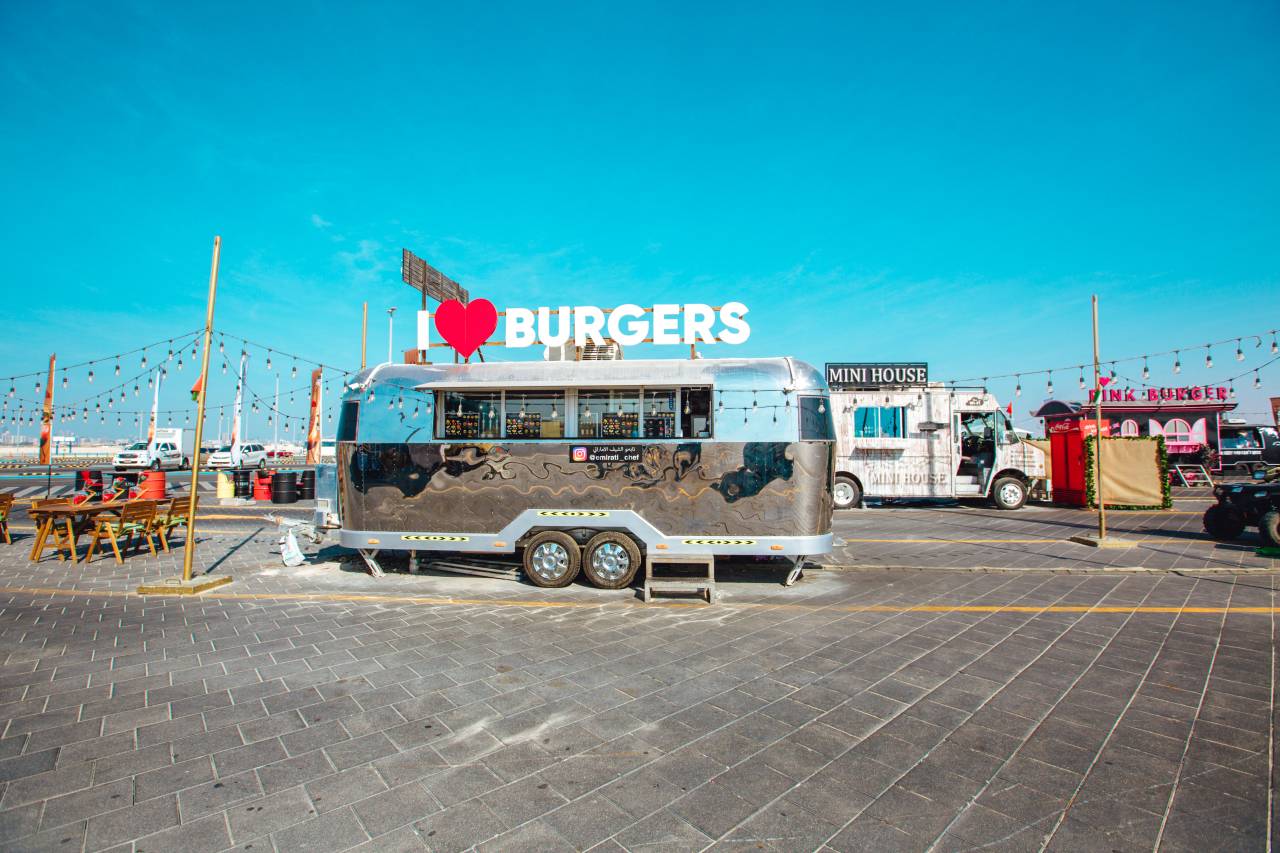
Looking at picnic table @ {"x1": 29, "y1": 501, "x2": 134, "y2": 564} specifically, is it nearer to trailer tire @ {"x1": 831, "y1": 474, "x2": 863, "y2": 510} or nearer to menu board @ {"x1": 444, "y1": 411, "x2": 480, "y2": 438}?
menu board @ {"x1": 444, "y1": 411, "x2": 480, "y2": 438}

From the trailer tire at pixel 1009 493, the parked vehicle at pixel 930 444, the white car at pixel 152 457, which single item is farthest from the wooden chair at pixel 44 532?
the white car at pixel 152 457

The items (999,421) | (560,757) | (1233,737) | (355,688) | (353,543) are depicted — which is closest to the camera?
(560,757)

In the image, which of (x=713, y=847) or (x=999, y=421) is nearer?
(x=713, y=847)

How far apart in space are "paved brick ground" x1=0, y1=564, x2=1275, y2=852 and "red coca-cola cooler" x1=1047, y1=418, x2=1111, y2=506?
13.6 metres

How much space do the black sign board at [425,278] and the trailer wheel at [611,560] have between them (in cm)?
724

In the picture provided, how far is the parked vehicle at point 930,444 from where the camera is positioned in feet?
59.5

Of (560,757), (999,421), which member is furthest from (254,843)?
(999,421)

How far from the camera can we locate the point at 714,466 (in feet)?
26.9

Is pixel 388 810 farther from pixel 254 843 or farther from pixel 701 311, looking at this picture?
pixel 701 311

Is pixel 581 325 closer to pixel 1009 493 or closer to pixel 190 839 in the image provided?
pixel 190 839

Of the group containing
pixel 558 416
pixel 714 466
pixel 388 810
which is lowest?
pixel 388 810

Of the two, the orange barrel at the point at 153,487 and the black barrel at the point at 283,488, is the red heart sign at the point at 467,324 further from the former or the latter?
the black barrel at the point at 283,488

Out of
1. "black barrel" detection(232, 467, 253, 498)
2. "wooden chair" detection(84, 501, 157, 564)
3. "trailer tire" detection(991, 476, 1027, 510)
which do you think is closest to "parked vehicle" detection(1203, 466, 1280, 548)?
"trailer tire" detection(991, 476, 1027, 510)

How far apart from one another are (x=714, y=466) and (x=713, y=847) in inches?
217
